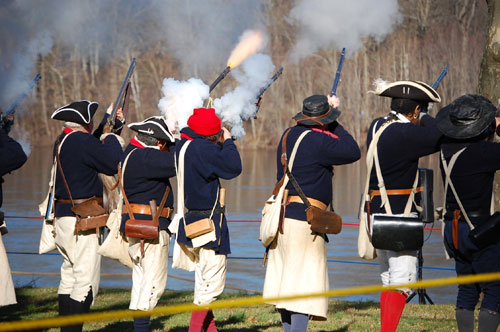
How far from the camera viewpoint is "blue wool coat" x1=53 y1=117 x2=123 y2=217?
6.43 metres

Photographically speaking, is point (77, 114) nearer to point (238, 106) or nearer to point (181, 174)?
point (181, 174)

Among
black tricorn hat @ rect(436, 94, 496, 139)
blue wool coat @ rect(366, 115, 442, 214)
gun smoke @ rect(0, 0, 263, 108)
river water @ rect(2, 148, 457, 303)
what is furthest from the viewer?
gun smoke @ rect(0, 0, 263, 108)

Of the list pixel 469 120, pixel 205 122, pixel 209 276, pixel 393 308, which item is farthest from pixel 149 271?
pixel 469 120

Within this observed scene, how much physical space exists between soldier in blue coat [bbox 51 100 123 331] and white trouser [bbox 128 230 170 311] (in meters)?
0.41

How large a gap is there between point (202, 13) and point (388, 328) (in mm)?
44358

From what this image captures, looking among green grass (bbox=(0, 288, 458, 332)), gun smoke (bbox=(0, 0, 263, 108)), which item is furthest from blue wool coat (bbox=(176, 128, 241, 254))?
gun smoke (bbox=(0, 0, 263, 108))

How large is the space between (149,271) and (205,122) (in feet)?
4.26

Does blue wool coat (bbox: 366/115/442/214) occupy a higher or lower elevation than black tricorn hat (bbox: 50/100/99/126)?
lower

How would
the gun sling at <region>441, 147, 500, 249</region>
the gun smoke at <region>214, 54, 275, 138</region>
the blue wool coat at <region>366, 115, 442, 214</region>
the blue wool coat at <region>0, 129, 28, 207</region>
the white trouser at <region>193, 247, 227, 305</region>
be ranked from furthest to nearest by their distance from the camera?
the gun smoke at <region>214, 54, 275, 138</region> → the white trouser at <region>193, 247, 227, 305</region> → the blue wool coat at <region>0, 129, 28, 207</region> → the blue wool coat at <region>366, 115, 442, 214</region> → the gun sling at <region>441, 147, 500, 249</region>

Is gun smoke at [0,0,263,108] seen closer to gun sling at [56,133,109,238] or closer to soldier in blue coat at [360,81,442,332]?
gun sling at [56,133,109,238]

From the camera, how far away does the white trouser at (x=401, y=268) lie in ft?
18.9

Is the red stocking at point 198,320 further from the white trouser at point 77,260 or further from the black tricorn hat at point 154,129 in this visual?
the black tricorn hat at point 154,129

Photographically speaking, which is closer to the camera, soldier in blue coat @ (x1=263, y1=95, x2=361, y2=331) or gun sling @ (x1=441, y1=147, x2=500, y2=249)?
gun sling @ (x1=441, y1=147, x2=500, y2=249)

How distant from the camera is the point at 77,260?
21.2 feet
